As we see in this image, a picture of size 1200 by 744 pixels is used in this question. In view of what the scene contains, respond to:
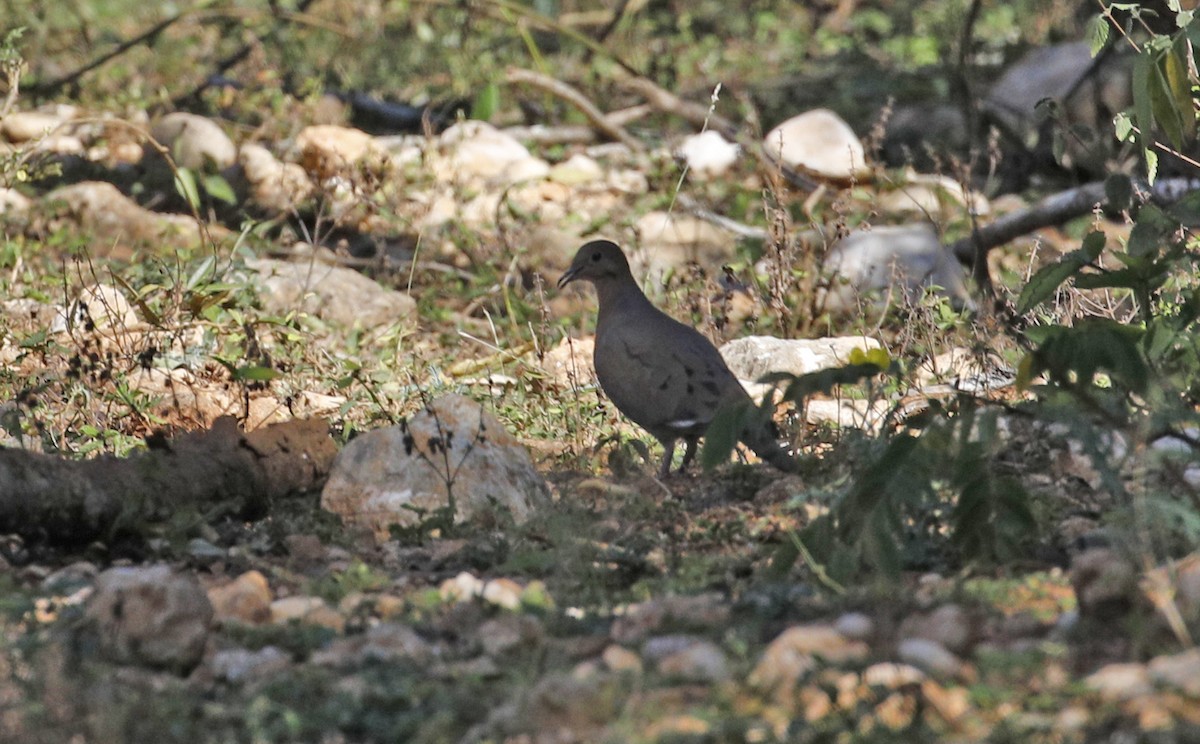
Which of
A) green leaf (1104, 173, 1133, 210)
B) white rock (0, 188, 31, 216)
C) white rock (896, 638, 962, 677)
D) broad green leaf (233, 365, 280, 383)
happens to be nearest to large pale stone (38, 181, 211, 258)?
white rock (0, 188, 31, 216)

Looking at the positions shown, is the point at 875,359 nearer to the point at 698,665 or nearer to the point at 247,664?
the point at 698,665

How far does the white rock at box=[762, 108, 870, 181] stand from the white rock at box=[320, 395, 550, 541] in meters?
4.74

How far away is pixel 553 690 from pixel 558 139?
7686 millimetres

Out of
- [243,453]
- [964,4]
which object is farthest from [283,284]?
[964,4]

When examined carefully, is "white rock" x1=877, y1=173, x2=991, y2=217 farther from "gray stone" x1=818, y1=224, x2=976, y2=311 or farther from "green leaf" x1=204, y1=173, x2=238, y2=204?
"green leaf" x1=204, y1=173, x2=238, y2=204

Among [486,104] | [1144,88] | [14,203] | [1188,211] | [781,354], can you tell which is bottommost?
[781,354]

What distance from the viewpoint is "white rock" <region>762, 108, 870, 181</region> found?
9156mm

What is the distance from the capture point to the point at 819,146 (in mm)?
9266

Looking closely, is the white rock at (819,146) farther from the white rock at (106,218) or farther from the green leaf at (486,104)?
the white rock at (106,218)

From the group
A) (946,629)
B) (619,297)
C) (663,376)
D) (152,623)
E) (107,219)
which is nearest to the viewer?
(946,629)

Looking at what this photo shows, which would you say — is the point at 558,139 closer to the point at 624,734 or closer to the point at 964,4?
the point at 964,4

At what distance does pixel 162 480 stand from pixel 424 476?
0.74 m

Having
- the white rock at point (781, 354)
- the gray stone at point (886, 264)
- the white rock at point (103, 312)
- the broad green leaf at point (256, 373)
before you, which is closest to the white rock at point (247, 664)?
the broad green leaf at point (256, 373)

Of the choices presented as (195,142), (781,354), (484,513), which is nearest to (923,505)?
(484,513)
